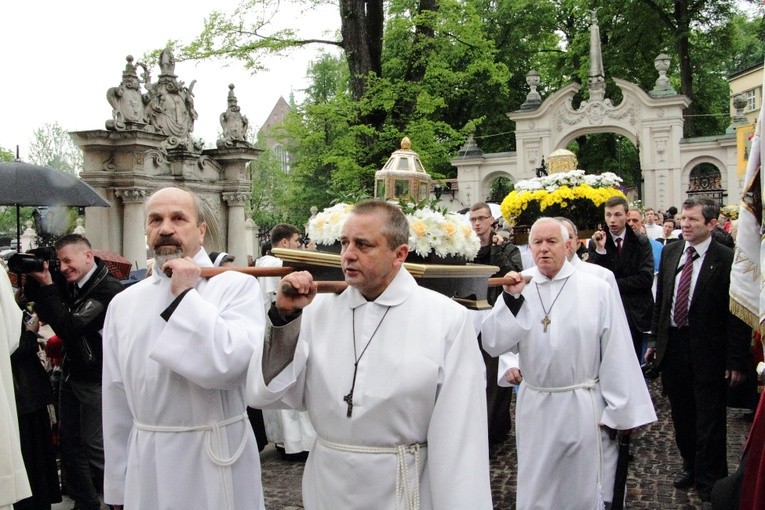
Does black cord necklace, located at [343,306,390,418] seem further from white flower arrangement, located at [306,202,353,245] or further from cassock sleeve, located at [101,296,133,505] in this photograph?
white flower arrangement, located at [306,202,353,245]

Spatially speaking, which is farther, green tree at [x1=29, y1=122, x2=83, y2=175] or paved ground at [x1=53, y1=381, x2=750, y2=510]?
green tree at [x1=29, y1=122, x2=83, y2=175]

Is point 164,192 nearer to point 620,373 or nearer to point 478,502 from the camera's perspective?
point 478,502

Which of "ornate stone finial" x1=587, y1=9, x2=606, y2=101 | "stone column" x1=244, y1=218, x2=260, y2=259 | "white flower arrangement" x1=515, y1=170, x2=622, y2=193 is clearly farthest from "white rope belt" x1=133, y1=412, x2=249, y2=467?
"ornate stone finial" x1=587, y1=9, x2=606, y2=101

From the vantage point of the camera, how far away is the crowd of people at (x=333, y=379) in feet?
10.4

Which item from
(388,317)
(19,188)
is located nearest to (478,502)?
(388,317)

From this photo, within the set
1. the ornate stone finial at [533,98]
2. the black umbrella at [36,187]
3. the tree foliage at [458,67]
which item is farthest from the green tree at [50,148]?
the black umbrella at [36,187]

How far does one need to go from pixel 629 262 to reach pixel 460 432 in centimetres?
613

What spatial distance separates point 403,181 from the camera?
19.1 ft

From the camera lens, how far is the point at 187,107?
52.5 ft

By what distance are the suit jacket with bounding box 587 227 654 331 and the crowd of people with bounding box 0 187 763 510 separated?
2552 mm

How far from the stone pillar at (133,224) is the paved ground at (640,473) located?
7162 millimetres

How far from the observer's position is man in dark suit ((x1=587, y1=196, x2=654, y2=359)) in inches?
343

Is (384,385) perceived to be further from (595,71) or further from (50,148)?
(50,148)

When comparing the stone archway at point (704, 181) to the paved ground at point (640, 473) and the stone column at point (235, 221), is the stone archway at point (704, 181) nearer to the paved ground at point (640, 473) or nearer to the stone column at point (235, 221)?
the stone column at point (235, 221)
